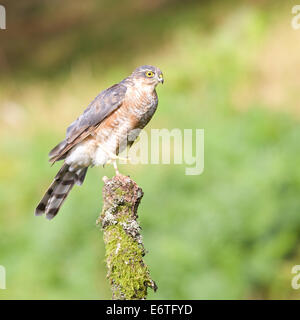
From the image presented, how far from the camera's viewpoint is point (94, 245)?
10.7m

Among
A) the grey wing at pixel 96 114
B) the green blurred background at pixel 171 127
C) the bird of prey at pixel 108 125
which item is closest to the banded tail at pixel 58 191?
the bird of prey at pixel 108 125

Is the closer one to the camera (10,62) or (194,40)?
(194,40)

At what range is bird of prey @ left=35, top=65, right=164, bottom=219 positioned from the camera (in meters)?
6.24

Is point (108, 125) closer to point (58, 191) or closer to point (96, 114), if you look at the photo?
point (96, 114)

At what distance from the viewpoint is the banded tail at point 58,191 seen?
6.56 metres

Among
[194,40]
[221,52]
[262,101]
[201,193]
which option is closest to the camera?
[201,193]

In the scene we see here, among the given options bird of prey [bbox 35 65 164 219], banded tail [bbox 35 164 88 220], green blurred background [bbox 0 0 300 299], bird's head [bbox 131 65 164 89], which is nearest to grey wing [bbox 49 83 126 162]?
bird of prey [bbox 35 65 164 219]

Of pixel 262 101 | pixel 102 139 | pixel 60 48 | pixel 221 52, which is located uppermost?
pixel 60 48

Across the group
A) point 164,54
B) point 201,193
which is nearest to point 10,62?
point 164,54

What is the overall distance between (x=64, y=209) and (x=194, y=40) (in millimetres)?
7732

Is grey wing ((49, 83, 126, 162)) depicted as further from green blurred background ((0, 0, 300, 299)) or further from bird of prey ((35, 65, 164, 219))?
green blurred background ((0, 0, 300, 299))

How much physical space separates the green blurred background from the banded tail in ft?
11.9

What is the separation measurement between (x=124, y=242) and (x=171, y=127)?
9070 mm

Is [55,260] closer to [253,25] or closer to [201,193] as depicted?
[201,193]
